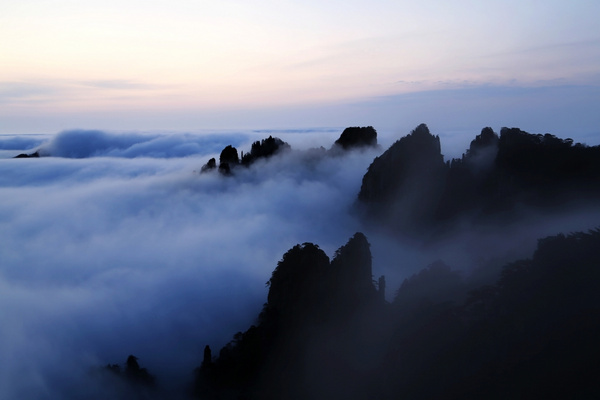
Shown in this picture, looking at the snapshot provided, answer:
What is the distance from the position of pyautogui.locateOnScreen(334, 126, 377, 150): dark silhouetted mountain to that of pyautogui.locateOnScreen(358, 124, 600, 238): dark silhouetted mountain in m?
30.0

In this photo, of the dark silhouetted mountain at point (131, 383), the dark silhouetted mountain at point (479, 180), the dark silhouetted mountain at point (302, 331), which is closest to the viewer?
the dark silhouetted mountain at point (302, 331)

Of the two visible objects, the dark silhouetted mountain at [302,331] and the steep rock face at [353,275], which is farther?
the steep rock face at [353,275]

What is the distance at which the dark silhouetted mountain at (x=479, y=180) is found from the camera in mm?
60125

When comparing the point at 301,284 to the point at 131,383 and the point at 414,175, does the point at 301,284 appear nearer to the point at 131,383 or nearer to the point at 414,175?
the point at 131,383

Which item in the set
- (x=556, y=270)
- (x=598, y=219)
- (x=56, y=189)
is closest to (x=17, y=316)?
(x=556, y=270)

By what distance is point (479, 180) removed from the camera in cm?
7094

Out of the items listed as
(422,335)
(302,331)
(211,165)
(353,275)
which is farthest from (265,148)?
(422,335)

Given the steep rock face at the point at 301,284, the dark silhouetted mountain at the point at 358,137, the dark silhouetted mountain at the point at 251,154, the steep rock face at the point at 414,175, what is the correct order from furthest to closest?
the dark silhouetted mountain at the point at 251,154 < the dark silhouetted mountain at the point at 358,137 < the steep rock face at the point at 414,175 < the steep rock face at the point at 301,284

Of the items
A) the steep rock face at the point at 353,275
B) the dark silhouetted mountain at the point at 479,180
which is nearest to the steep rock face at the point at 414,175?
the dark silhouetted mountain at the point at 479,180

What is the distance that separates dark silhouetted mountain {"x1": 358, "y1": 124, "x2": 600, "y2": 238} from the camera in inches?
2367

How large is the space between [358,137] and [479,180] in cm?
4707

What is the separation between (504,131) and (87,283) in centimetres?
8196

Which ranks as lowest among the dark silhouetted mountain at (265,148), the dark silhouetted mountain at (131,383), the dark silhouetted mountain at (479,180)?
the dark silhouetted mountain at (131,383)

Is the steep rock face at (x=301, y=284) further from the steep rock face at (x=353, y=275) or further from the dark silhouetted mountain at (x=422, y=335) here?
the steep rock face at (x=353, y=275)
